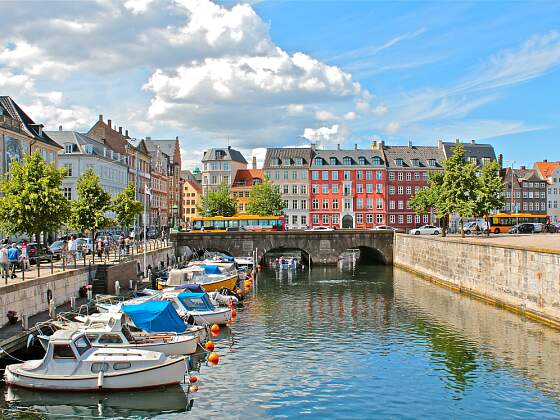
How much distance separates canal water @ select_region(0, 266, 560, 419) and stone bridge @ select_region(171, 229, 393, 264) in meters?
35.1

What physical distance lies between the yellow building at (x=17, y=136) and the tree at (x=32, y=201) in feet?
49.4

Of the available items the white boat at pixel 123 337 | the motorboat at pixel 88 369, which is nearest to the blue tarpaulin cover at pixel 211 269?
the white boat at pixel 123 337

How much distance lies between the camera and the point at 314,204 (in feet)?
408

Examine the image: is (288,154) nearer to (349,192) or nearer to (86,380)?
(349,192)

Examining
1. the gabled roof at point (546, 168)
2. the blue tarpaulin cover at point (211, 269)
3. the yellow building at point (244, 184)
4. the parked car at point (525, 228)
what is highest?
the gabled roof at point (546, 168)

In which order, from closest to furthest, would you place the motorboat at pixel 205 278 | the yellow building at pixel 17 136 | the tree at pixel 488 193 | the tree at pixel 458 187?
the motorboat at pixel 205 278, the yellow building at pixel 17 136, the tree at pixel 458 187, the tree at pixel 488 193

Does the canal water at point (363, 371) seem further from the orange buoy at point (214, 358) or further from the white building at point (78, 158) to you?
the white building at point (78, 158)

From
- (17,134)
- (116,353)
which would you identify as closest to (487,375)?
(116,353)

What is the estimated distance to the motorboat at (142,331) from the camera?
26.6 m

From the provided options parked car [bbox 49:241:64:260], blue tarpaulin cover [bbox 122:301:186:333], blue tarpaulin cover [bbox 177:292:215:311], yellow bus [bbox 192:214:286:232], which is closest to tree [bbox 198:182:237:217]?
yellow bus [bbox 192:214:286:232]

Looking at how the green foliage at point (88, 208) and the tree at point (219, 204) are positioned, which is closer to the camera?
the green foliage at point (88, 208)

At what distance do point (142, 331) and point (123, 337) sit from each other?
13.6 feet

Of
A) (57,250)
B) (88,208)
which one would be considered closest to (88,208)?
(88,208)

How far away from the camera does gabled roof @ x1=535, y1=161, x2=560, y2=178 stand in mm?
138575
